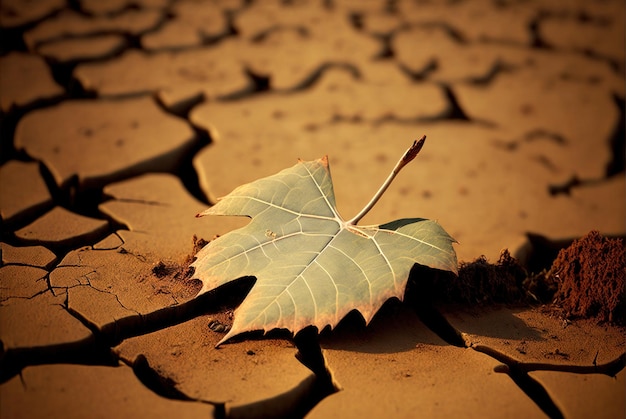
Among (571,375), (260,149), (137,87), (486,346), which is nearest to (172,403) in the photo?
(486,346)

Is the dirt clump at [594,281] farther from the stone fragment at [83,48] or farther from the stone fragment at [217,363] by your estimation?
the stone fragment at [83,48]

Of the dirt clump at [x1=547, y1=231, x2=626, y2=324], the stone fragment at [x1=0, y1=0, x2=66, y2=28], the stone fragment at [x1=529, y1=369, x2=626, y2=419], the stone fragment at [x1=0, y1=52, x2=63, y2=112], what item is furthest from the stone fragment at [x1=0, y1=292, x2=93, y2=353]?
the stone fragment at [x1=0, y1=0, x2=66, y2=28]

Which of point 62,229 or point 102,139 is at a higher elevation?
point 102,139

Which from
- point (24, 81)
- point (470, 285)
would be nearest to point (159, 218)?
point (470, 285)

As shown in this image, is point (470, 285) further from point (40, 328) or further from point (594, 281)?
point (40, 328)

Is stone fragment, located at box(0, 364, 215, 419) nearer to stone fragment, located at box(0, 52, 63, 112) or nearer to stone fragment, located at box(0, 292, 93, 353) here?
stone fragment, located at box(0, 292, 93, 353)

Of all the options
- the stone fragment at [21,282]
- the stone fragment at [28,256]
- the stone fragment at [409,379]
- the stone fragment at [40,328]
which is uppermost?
the stone fragment at [28,256]

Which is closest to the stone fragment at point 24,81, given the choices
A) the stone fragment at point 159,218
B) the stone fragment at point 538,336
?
the stone fragment at point 159,218
